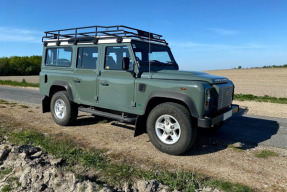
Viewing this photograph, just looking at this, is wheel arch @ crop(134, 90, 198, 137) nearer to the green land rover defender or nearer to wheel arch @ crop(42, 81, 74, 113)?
the green land rover defender

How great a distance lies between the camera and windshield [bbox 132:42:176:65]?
5180 mm

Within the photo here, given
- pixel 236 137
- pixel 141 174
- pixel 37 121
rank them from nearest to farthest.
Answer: pixel 141 174
pixel 236 137
pixel 37 121

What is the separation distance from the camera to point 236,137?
570 centimetres

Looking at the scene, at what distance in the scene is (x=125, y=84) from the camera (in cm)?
504

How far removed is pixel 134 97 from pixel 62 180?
2.31m

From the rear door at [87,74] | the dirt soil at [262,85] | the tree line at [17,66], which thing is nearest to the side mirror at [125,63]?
the rear door at [87,74]

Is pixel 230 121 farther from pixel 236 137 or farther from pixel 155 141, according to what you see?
pixel 155 141

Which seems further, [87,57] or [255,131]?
[255,131]

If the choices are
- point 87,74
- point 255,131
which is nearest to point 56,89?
point 87,74

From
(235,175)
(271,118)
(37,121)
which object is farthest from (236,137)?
(37,121)

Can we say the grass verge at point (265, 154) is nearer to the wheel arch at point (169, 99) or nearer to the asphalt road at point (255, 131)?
the asphalt road at point (255, 131)

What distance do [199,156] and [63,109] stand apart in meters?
3.96

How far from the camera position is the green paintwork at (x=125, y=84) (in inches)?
169

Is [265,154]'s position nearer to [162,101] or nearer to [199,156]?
[199,156]
